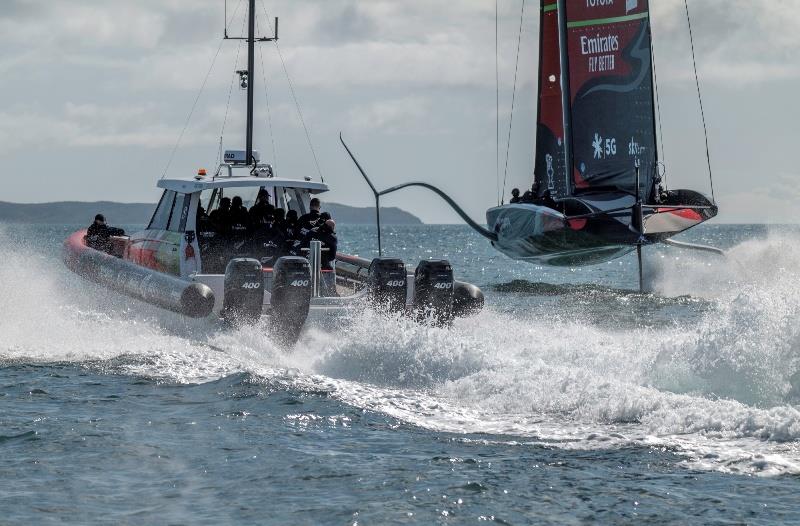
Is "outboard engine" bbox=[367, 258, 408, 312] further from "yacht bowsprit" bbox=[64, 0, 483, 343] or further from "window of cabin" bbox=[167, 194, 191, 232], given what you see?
"window of cabin" bbox=[167, 194, 191, 232]

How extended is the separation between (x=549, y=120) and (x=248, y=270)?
18.5 metres

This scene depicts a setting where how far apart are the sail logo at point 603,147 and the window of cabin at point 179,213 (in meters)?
13.4

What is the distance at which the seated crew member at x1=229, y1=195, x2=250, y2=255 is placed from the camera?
12.9 meters

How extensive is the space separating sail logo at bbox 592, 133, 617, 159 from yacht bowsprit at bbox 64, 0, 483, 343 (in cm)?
1146

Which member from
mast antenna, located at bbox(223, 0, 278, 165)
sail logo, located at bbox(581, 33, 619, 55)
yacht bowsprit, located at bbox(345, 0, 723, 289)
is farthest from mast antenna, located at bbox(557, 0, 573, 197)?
mast antenna, located at bbox(223, 0, 278, 165)

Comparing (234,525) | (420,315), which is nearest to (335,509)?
(234,525)

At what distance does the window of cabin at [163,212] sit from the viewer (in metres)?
13.6

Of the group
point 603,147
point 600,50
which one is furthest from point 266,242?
point 600,50

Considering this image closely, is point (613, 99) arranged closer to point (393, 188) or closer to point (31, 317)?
point (393, 188)

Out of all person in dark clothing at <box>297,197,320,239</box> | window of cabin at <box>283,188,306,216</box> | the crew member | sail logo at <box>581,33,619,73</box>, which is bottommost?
the crew member

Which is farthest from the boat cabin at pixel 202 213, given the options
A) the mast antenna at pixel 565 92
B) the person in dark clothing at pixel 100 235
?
the mast antenna at pixel 565 92

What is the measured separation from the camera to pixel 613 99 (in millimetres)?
24562

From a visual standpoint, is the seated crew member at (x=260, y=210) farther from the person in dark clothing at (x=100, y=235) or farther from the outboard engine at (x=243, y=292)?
the person in dark clothing at (x=100, y=235)

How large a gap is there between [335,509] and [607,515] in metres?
1.47
